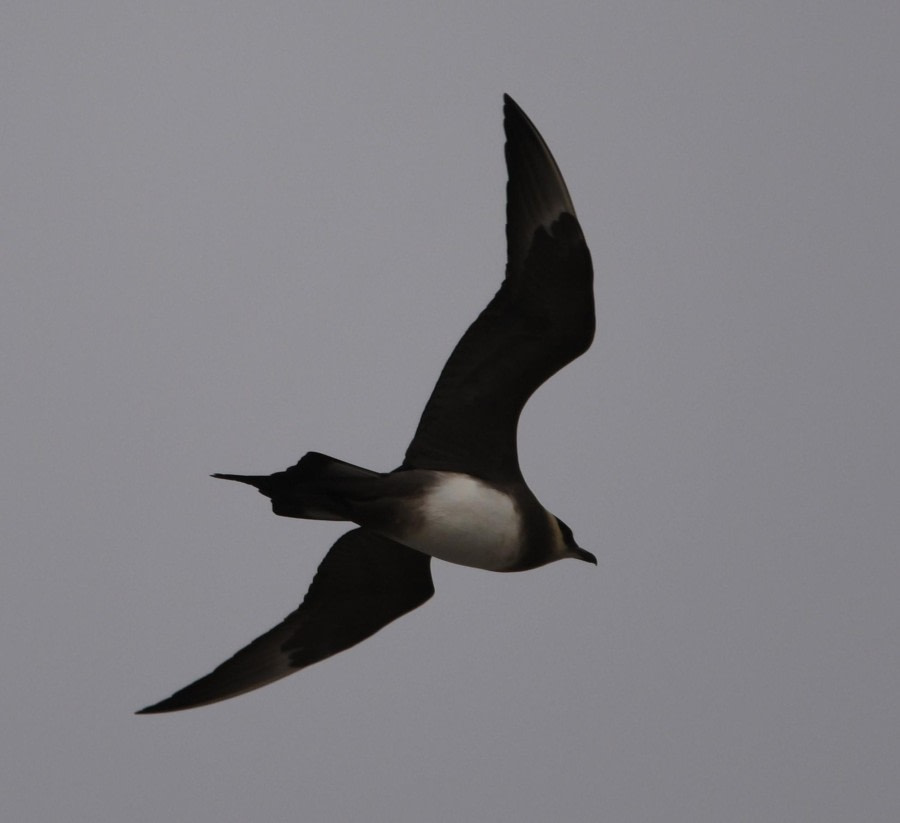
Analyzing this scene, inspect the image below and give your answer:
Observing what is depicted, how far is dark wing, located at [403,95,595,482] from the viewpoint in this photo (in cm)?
835

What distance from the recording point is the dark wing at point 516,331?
27.4 ft

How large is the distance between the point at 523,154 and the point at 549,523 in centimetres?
199

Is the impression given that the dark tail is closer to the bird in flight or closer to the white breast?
the bird in flight

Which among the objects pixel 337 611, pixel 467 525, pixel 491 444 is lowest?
pixel 337 611

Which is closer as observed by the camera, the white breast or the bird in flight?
the bird in flight

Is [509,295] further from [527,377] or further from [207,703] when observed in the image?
[207,703]

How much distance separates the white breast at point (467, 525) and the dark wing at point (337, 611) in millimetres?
673

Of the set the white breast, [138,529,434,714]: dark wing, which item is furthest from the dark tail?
[138,529,434,714]: dark wing

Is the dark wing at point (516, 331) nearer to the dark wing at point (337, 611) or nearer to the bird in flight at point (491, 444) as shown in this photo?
the bird in flight at point (491, 444)

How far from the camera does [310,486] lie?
8.16m

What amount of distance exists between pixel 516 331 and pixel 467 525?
1.05 m

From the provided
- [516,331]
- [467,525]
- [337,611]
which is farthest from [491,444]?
[337,611]

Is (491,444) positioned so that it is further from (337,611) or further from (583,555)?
(337,611)

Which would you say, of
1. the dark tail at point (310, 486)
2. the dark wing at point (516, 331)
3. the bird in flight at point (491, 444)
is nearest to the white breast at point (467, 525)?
the bird in flight at point (491, 444)
